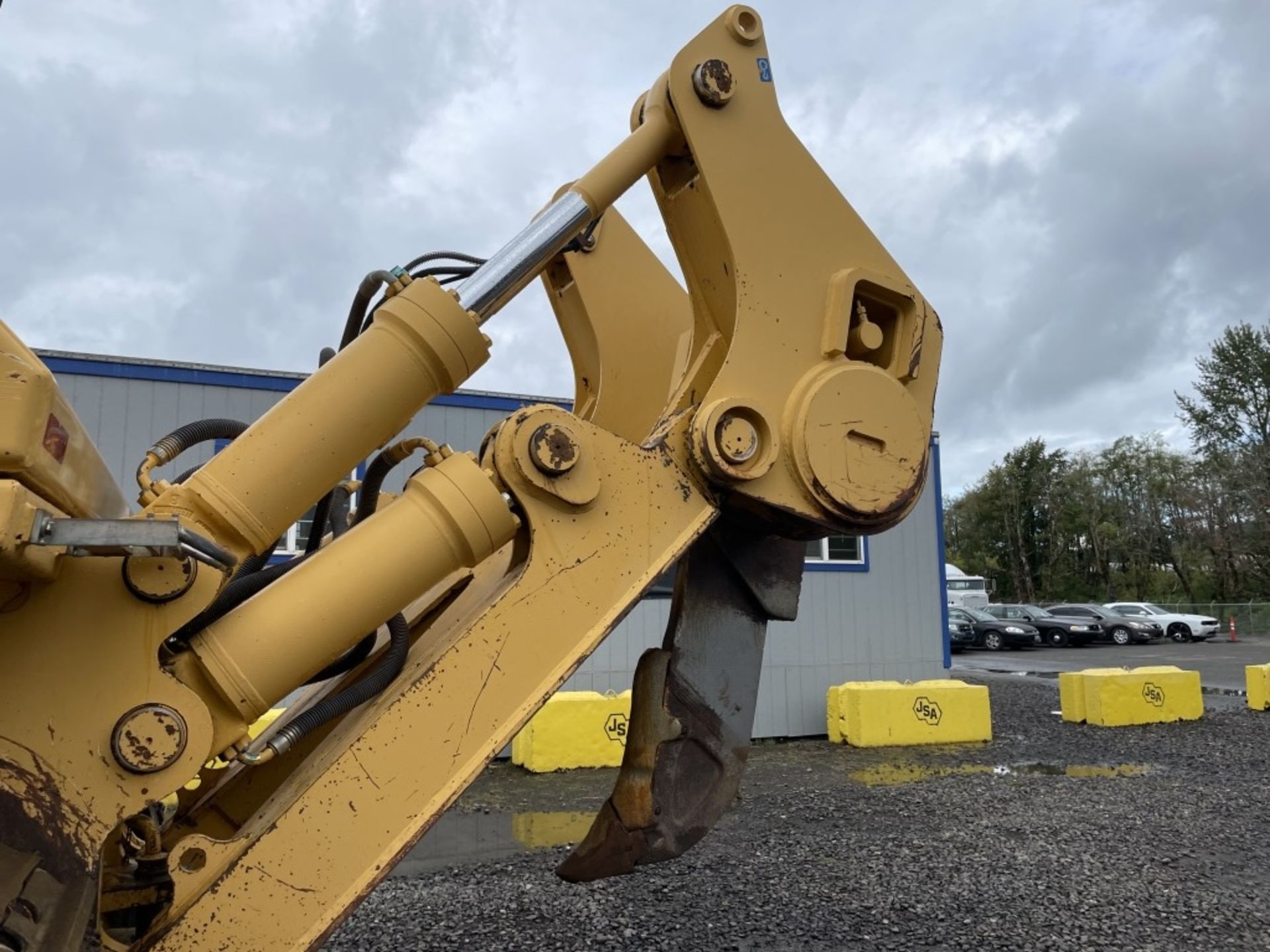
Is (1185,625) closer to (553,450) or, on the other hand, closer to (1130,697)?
(1130,697)

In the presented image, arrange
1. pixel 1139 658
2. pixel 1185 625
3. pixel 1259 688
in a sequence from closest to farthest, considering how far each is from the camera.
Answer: pixel 1259 688, pixel 1139 658, pixel 1185 625

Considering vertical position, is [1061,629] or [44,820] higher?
[1061,629]

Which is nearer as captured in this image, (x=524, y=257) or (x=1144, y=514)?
(x=524, y=257)

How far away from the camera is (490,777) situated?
30.0ft

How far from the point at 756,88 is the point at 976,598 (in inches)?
1364

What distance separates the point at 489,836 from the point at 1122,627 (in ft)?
89.1

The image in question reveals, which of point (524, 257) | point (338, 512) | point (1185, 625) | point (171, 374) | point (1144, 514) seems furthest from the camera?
point (1144, 514)

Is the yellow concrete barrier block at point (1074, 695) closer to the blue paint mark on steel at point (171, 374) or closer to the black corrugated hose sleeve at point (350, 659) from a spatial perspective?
the blue paint mark on steel at point (171, 374)

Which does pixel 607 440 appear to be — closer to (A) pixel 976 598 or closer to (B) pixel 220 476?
(B) pixel 220 476

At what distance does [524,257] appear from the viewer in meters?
2.26

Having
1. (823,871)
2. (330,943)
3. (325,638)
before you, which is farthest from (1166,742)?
(325,638)

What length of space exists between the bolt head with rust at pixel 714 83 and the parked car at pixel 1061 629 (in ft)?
92.9

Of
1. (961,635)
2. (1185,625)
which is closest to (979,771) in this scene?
(961,635)

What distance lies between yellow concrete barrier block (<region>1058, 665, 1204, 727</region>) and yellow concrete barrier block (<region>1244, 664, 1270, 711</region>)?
178cm
